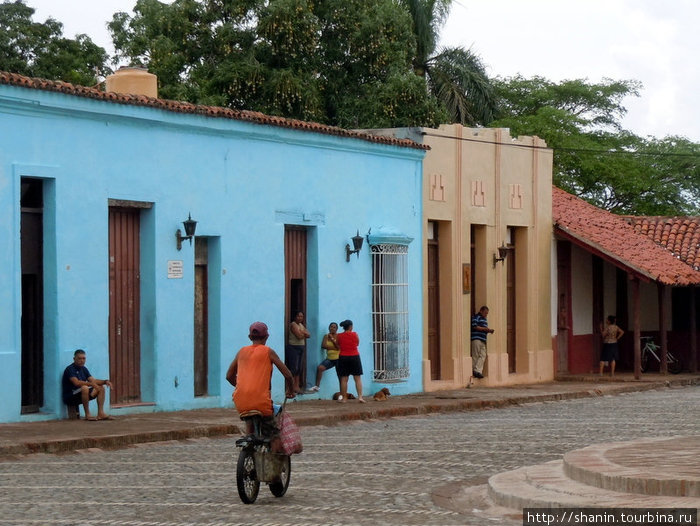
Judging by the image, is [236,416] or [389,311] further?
[389,311]

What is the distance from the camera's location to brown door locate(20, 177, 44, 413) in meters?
18.8

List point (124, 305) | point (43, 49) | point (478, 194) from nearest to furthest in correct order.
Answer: point (124, 305)
point (478, 194)
point (43, 49)

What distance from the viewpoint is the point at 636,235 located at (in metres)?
34.6

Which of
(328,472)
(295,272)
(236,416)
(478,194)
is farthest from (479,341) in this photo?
(328,472)

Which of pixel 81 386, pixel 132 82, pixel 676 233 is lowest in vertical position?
pixel 81 386

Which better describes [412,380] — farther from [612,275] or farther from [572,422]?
[612,275]

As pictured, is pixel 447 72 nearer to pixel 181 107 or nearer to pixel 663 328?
pixel 663 328

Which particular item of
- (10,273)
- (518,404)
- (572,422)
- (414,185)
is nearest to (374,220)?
(414,185)

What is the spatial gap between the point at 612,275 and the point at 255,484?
2444 cm

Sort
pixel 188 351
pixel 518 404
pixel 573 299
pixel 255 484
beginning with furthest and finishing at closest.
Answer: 1. pixel 573 299
2. pixel 518 404
3. pixel 188 351
4. pixel 255 484

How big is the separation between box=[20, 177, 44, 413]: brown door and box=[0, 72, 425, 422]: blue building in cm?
2

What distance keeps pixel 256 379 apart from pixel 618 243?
21.8 m

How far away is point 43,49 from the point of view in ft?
145

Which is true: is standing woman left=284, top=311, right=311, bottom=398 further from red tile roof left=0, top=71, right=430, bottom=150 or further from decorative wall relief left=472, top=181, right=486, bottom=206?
decorative wall relief left=472, top=181, right=486, bottom=206
